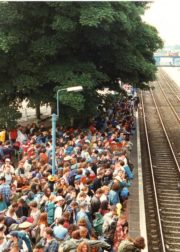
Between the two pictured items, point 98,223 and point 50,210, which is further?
point 50,210

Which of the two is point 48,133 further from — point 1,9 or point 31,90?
point 1,9

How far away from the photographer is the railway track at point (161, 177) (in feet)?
47.9

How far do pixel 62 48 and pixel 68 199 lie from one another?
1470 cm

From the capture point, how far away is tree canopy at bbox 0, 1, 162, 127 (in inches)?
892

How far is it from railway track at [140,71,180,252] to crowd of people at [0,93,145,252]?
171cm

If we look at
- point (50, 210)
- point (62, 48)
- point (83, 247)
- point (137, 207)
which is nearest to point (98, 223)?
point (50, 210)

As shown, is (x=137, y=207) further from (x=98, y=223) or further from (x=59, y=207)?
(x=59, y=207)

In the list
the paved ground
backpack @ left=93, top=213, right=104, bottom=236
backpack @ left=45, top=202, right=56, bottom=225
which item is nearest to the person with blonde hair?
backpack @ left=93, top=213, right=104, bottom=236

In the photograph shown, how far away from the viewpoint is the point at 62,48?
25.2 metres

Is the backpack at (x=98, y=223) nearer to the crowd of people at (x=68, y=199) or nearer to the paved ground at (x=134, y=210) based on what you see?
the crowd of people at (x=68, y=199)

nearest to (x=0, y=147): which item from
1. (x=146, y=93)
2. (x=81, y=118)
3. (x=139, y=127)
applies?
(x=81, y=118)

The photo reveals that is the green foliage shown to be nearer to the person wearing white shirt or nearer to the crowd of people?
the crowd of people

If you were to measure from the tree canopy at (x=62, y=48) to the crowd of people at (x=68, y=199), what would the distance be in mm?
5244

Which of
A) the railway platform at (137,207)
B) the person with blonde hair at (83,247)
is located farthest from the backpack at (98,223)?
the person with blonde hair at (83,247)
